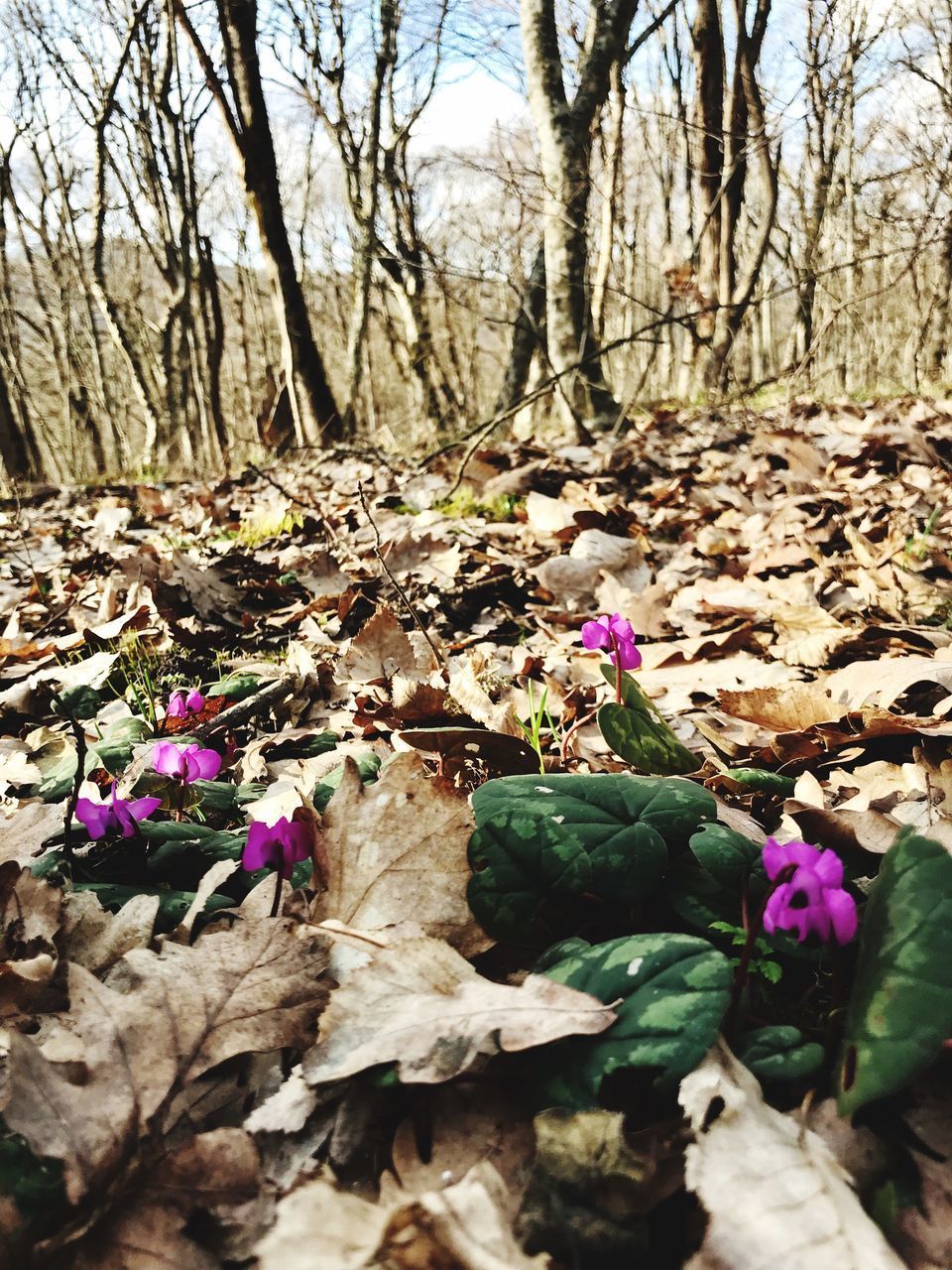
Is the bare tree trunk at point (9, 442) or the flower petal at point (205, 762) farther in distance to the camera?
the bare tree trunk at point (9, 442)

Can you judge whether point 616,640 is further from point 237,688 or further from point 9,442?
point 9,442

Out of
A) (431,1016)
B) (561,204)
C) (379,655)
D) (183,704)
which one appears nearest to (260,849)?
(431,1016)

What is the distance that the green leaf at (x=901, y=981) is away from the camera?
0.64 m

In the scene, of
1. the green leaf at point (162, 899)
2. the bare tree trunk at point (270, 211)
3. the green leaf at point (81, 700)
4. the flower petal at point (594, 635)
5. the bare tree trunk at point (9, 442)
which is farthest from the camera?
the bare tree trunk at point (9, 442)

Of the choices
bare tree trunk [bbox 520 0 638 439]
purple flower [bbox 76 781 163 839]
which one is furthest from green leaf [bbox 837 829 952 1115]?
bare tree trunk [bbox 520 0 638 439]

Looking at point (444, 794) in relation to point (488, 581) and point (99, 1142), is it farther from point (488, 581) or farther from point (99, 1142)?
point (488, 581)

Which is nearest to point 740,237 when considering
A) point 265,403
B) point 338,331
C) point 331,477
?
point 338,331

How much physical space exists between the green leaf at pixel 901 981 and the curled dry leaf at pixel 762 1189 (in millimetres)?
57

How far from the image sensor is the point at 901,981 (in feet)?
2.24

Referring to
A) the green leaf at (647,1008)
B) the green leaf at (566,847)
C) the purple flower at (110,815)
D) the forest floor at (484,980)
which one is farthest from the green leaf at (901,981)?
the purple flower at (110,815)

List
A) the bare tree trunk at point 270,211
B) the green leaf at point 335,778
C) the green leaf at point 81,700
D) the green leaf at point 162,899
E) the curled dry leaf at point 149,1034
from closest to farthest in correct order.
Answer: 1. the curled dry leaf at point 149,1034
2. the green leaf at point 162,899
3. the green leaf at point 335,778
4. the green leaf at point 81,700
5. the bare tree trunk at point 270,211

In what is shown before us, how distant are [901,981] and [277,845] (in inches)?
25.5

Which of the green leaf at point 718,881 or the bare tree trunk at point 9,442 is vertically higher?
the bare tree trunk at point 9,442

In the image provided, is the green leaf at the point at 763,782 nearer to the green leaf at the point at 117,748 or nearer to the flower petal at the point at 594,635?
the flower petal at the point at 594,635
